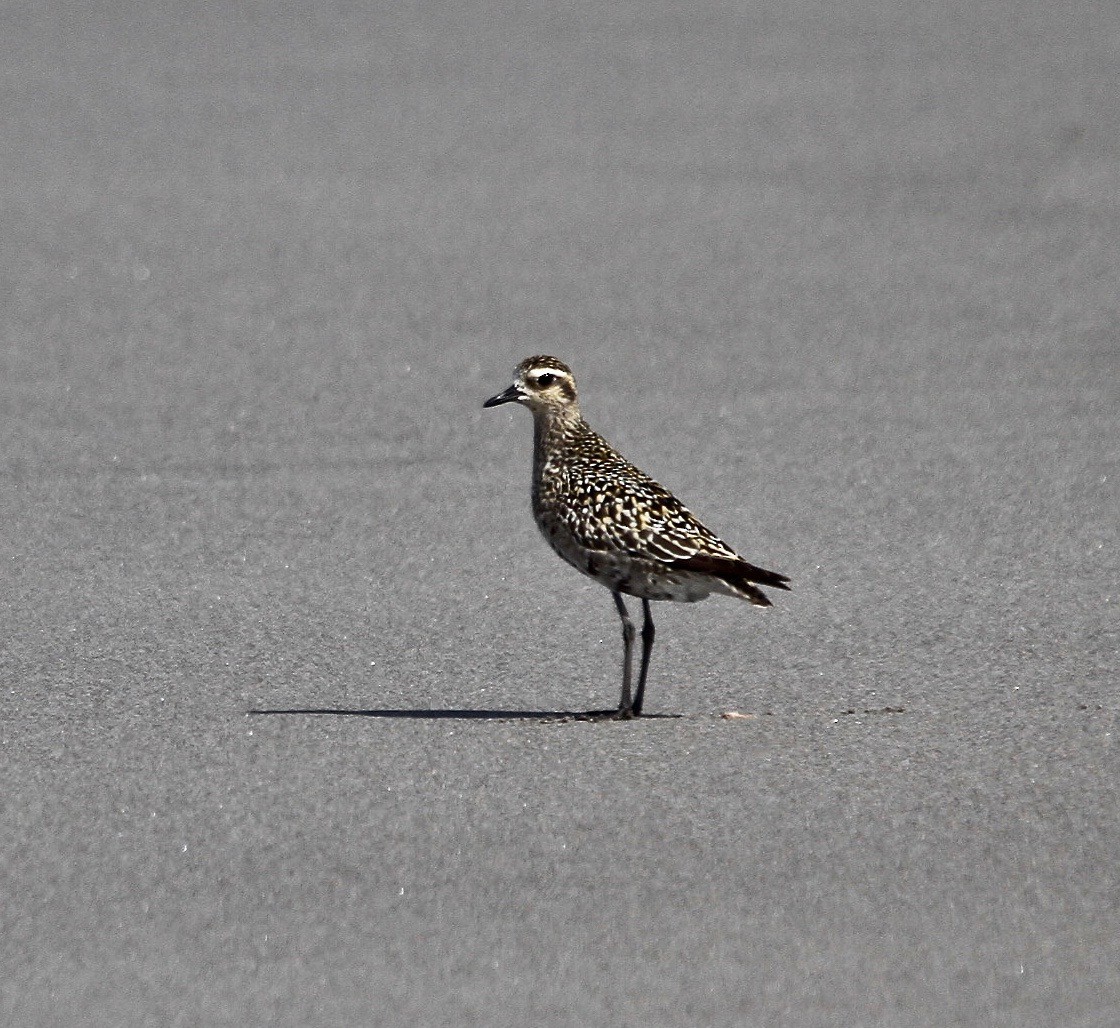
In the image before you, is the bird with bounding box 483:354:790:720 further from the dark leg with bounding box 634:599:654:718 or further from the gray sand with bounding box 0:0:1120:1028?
the gray sand with bounding box 0:0:1120:1028

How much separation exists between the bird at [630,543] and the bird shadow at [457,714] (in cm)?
7

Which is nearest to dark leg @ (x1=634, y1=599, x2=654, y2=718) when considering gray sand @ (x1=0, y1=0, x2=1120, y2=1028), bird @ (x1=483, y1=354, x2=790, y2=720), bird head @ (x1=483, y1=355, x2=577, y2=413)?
bird @ (x1=483, y1=354, x2=790, y2=720)

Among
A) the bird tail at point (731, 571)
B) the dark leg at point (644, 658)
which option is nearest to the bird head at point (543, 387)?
the dark leg at point (644, 658)

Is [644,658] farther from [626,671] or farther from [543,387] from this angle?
[543,387]

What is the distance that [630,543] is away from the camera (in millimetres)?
7320

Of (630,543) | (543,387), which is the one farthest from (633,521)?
(543,387)

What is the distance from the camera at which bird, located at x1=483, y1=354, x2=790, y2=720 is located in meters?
7.23

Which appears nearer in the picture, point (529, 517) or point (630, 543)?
point (630, 543)

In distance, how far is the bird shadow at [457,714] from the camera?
731 centimetres

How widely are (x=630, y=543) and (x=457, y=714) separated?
0.79 meters

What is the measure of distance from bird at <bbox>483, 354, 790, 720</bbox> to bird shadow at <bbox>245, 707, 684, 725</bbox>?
7 cm

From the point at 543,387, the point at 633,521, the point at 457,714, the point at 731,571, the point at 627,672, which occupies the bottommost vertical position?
the point at 457,714

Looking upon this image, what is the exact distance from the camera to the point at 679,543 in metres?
7.29

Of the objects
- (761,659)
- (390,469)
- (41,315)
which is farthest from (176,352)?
(761,659)
